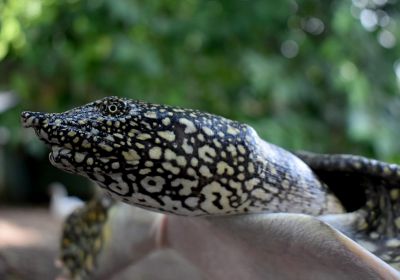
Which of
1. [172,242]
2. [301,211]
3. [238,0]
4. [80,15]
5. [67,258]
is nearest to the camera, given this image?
[301,211]

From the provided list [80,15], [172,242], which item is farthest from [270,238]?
[80,15]

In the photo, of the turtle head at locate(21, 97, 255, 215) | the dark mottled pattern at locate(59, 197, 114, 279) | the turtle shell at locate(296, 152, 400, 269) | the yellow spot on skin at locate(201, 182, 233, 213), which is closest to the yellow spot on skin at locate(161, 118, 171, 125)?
the turtle head at locate(21, 97, 255, 215)

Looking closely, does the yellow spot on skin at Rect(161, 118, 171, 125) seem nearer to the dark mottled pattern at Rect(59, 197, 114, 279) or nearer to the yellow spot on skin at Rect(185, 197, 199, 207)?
the yellow spot on skin at Rect(185, 197, 199, 207)

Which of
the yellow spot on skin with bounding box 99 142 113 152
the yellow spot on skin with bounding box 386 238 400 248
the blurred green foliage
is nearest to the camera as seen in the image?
the yellow spot on skin with bounding box 99 142 113 152

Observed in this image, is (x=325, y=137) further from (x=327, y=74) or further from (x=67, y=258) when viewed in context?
(x=67, y=258)

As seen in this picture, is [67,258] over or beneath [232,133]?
beneath

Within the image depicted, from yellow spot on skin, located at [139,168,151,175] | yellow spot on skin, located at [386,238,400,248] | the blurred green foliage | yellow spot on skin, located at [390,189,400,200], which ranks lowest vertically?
yellow spot on skin, located at [386,238,400,248]

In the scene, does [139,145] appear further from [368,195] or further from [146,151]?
[368,195]

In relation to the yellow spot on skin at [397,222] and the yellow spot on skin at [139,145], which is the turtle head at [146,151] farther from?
Result: the yellow spot on skin at [397,222]
